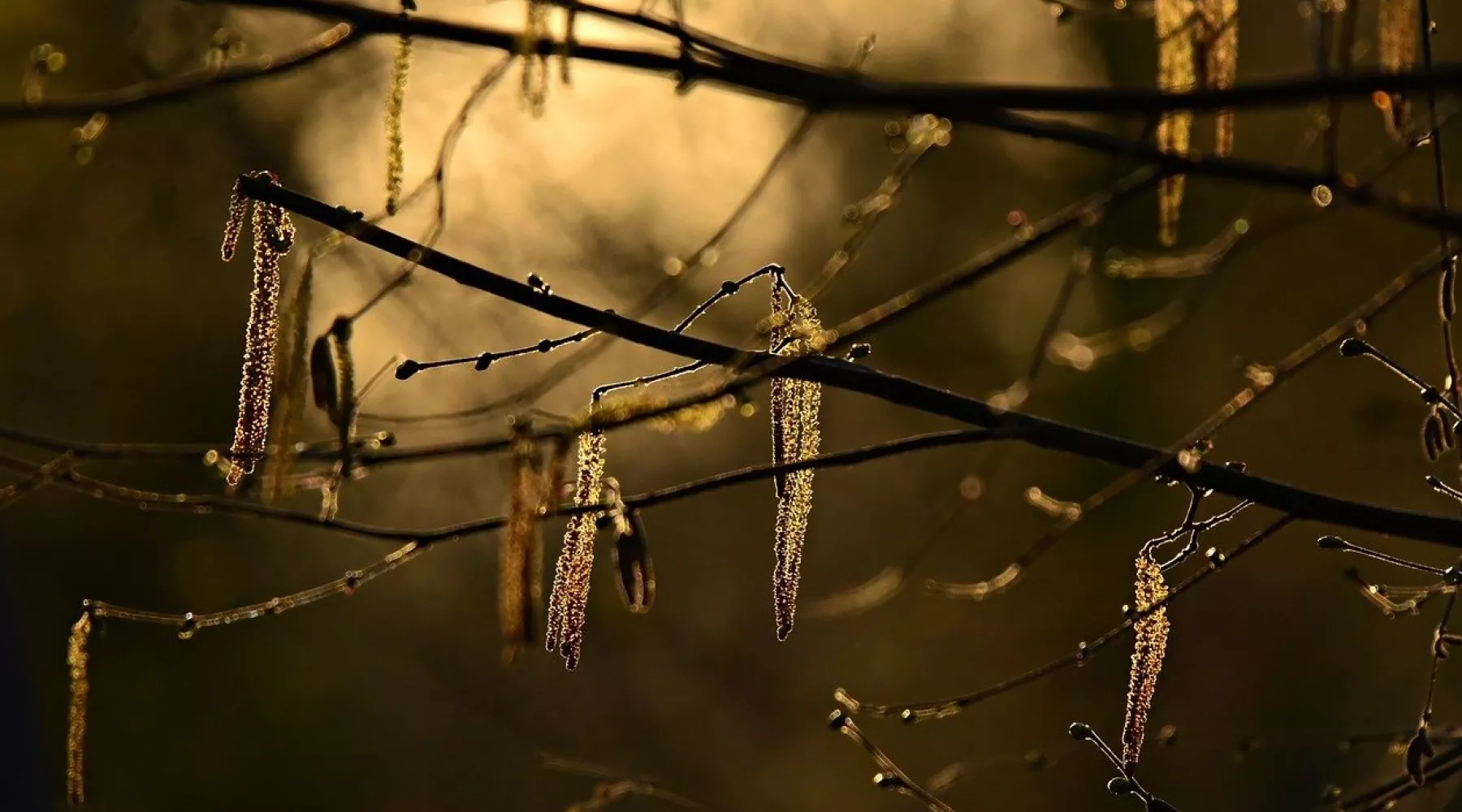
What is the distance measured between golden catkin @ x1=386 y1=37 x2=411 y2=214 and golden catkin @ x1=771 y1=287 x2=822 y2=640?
0.46 meters

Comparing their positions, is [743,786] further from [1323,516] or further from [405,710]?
[1323,516]

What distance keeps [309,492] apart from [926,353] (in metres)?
4.34

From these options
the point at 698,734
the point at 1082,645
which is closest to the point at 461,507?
the point at 698,734

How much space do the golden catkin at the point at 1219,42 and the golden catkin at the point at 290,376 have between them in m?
0.92

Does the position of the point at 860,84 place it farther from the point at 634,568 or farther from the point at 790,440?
the point at 790,440

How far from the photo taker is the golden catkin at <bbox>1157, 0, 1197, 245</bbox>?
58.2 inches

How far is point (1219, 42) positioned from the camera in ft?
4.90

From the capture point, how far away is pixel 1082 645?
1.73 m

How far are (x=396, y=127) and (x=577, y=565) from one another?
0.52 metres

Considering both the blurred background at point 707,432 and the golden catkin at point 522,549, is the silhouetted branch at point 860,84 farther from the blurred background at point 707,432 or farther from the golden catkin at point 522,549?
the blurred background at point 707,432

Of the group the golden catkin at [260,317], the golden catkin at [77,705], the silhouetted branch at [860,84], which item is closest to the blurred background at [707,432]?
the golden catkin at [77,705]

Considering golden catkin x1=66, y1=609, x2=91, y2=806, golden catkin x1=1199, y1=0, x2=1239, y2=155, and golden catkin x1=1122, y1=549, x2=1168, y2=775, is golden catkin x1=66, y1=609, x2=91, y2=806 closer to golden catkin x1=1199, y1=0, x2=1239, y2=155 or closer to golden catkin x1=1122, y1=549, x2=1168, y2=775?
golden catkin x1=1122, y1=549, x2=1168, y2=775

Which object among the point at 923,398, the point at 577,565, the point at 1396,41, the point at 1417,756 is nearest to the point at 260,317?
the point at 577,565

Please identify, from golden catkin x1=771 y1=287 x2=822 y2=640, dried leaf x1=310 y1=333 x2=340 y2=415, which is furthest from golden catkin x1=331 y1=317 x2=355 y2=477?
golden catkin x1=771 y1=287 x2=822 y2=640
